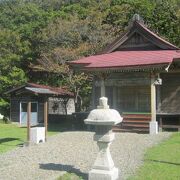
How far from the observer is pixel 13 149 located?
15.1m

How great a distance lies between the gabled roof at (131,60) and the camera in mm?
18828

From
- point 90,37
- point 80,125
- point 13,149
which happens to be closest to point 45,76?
point 90,37

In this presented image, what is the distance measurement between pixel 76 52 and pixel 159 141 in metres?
14.9

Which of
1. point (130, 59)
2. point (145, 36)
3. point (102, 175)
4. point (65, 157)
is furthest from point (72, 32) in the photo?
point (102, 175)

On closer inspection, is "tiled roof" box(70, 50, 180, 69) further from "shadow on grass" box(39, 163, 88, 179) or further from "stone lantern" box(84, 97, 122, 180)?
"stone lantern" box(84, 97, 122, 180)

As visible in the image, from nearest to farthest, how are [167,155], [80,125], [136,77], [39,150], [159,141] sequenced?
[167,155]
[39,150]
[159,141]
[136,77]
[80,125]

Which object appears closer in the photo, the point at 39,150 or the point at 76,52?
the point at 39,150

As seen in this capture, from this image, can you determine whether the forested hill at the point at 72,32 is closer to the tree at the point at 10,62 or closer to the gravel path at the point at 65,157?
the tree at the point at 10,62

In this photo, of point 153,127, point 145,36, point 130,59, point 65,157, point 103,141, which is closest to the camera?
point 103,141

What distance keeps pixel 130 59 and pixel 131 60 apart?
323 mm

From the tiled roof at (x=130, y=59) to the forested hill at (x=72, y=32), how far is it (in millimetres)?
7497

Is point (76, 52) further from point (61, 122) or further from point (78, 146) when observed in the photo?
point (78, 146)

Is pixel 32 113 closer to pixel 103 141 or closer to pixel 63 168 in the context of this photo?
pixel 63 168

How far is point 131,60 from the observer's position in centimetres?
2039
